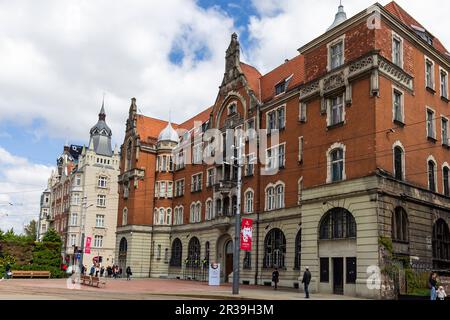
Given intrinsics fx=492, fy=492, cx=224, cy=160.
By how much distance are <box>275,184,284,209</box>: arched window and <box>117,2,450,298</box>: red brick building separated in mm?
171

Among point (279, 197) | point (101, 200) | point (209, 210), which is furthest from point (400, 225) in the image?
point (101, 200)

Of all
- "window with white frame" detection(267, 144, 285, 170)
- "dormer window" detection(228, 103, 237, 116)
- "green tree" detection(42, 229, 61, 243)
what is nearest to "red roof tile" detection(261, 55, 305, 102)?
"dormer window" detection(228, 103, 237, 116)

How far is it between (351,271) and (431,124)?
12.8 m

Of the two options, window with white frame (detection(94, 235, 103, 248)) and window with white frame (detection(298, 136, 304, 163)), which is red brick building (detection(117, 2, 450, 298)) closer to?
window with white frame (detection(298, 136, 304, 163))

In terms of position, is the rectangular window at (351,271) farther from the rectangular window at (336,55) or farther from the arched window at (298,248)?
the rectangular window at (336,55)

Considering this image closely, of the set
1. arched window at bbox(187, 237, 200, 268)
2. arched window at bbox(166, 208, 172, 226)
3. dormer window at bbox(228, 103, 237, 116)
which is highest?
dormer window at bbox(228, 103, 237, 116)

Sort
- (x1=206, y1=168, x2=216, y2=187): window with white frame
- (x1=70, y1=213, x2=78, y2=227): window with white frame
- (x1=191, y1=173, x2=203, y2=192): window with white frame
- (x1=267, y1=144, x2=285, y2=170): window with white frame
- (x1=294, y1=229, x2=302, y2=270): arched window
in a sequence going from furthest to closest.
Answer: (x1=70, y1=213, x2=78, y2=227): window with white frame
(x1=191, y1=173, x2=203, y2=192): window with white frame
(x1=206, y1=168, x2=216, y2=187): window with white frame
(x1=267, y1=144, x2=285, y2=170): window with white frame
(x1=294, y1=229, x2=302, y2=270): arched window

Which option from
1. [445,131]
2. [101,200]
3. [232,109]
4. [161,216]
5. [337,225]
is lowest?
[337,225]

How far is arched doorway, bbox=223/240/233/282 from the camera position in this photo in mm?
49188

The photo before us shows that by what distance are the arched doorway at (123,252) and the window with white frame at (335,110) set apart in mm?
38006

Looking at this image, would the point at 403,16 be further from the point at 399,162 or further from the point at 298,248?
the point at 298,248

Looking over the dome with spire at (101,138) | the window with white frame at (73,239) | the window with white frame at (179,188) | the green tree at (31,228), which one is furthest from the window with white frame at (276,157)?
the green tree at (31,228)

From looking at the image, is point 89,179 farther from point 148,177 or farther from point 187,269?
point 187,269

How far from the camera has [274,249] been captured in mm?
42406
